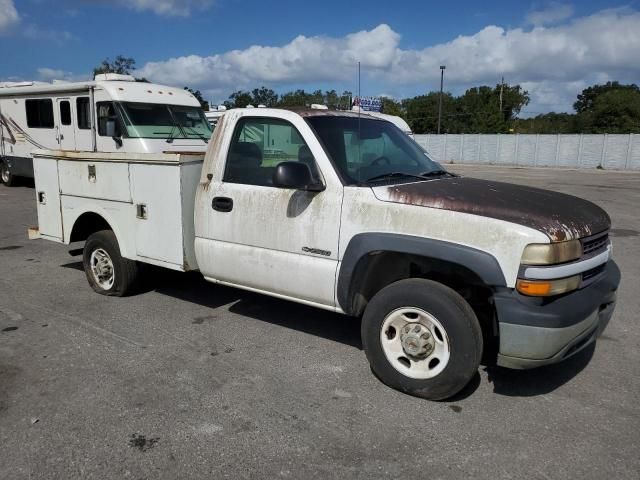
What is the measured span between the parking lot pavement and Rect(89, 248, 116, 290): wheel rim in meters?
0.42

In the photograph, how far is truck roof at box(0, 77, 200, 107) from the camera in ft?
39.5

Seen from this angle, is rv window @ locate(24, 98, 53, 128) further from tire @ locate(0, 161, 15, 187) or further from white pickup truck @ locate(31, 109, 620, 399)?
white pickup truck @ locate(31, 109, 620, 399)

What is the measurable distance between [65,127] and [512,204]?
41.7ft

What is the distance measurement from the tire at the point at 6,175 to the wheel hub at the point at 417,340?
1604 cm

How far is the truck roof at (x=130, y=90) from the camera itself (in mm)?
12031

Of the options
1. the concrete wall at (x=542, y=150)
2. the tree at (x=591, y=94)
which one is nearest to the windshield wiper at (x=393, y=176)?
the concrete wall at (x=542, y=150)

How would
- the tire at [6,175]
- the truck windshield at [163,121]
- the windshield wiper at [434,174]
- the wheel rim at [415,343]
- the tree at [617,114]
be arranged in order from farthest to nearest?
1. the tree at [617,114]
2. the tire at [6,175]
3. the truck windshield at [163,121]
4. the windshield wiper at [434,174]
5. the wheel rim at [415,343]

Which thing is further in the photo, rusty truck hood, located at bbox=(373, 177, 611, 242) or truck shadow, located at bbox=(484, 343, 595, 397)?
truck shadow, located at bbox=(484, 343, 595, 397)

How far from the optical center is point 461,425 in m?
3.34

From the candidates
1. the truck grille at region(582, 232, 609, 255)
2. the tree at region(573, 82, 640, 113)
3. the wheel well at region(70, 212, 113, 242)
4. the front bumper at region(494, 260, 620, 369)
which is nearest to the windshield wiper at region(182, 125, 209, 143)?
the wheel well at region(70, 212, 113, 242)

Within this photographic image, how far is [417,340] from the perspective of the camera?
11.7 ft

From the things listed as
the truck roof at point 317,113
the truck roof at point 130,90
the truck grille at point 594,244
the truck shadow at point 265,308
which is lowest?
the truck shadow at point 265,308

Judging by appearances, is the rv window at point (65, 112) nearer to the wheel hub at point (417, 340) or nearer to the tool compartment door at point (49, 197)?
the tool compartment door at point (49, 197)

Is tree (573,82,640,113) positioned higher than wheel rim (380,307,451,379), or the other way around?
tree (573,82,640,113)
